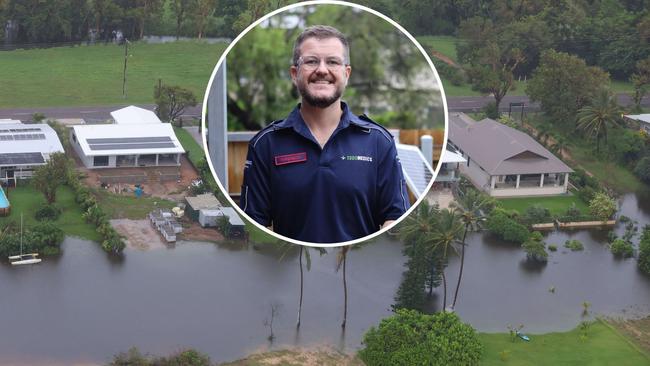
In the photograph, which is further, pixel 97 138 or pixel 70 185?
pixel 97 138

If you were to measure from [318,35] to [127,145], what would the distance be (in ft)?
50.4

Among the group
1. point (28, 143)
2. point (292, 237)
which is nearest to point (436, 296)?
point (28, 143)

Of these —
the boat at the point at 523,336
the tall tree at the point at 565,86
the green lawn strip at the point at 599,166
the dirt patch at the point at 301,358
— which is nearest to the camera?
the dirt patch at the point at 301,358

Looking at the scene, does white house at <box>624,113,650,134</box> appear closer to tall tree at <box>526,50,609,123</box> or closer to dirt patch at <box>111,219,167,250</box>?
tall tree at <box>526,50,609,123</box>

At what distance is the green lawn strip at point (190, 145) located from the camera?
17200 mm

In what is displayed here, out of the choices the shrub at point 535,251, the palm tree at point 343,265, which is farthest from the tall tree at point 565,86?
the palm tree at point 343,265

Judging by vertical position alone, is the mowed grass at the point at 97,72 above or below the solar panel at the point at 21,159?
above

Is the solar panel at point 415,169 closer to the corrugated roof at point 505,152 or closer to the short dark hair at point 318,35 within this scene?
the short dark hair at point 318,35

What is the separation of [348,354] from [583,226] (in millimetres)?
5963

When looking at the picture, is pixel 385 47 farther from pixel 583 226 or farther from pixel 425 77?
pixel 583 226

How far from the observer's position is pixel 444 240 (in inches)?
535

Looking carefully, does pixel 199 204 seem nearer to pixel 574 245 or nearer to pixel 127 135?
pixel 127 135

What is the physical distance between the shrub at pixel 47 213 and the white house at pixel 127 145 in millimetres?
1832

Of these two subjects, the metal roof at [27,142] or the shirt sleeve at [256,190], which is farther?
the metal roof at [27,142]
